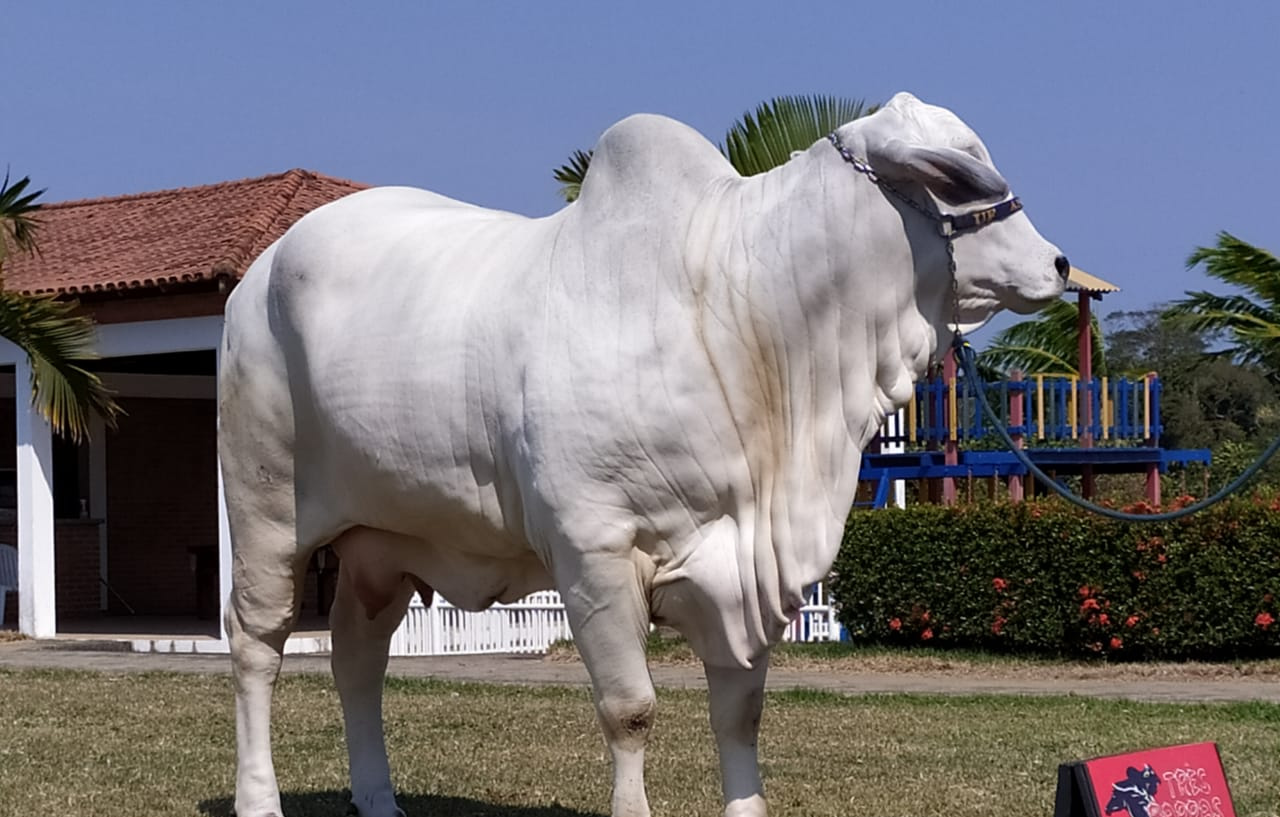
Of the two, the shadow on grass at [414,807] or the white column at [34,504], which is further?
the white column at [34,504]

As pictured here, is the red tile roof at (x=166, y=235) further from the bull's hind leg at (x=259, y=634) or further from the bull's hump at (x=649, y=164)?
the bull's hump at (x=649, y=164)

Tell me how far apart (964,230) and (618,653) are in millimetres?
1446

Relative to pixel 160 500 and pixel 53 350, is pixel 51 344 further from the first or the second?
pixel 160 500

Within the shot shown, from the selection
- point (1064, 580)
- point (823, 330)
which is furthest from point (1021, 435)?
point (823, 330)

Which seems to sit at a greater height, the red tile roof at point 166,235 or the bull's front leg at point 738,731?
the red tile roof at point 166,235

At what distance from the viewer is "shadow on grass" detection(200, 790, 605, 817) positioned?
6.93m

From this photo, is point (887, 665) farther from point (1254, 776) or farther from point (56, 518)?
point (56, 518)

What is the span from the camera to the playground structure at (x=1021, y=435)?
20.5 metres

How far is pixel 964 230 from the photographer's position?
515 centimetres

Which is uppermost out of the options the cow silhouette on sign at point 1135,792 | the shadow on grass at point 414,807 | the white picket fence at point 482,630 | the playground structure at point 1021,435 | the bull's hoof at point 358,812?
the playground structure at point 1021,435

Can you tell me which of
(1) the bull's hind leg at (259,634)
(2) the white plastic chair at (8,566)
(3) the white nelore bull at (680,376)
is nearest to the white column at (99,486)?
(2) the white plastic chair at (8,566)

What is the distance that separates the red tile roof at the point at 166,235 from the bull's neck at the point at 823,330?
13.1 metres

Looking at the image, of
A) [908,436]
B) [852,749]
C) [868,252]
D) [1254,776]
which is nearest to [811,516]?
[868,252]

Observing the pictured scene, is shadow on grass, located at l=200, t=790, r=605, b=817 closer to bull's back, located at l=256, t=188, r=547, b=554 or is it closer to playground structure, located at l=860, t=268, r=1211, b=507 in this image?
bull's back, located at l=256, t=188, r=547, b=554
